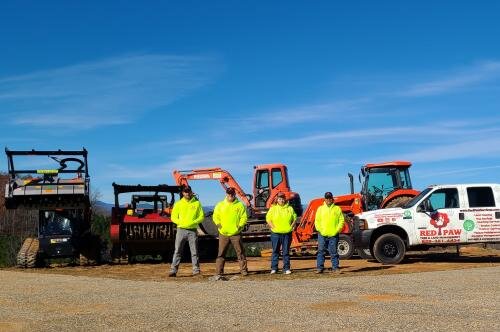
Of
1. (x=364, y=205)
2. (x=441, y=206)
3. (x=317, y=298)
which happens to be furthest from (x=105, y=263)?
(x=317, y=298)

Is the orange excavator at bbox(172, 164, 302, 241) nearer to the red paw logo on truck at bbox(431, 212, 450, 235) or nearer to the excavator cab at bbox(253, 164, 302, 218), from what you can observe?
the excavator cab at bbox(253, 164, 302, 218)

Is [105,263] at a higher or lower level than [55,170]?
lower

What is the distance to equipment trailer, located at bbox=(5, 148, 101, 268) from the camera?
1900 cm

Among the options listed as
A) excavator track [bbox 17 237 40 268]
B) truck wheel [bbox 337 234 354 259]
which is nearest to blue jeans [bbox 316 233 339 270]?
truck wheel [bbox 337 234 354 259]

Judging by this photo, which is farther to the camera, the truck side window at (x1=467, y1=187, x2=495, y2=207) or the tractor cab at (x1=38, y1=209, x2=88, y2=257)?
the tractor cab at (x1=38, y1=209, x2=88, y2=257)

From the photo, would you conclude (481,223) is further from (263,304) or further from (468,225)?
(263,304)

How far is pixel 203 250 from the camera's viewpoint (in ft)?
70.0

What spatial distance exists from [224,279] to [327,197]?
3.18 meters

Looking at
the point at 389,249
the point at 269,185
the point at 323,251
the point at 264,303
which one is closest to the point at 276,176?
the point at 269,185

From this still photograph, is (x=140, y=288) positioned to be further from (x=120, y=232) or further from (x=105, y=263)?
(x=105, y=263)

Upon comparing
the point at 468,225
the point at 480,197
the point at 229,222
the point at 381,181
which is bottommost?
the point at 468,225

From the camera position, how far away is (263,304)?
8805 millimetres

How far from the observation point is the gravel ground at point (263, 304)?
7277 mm

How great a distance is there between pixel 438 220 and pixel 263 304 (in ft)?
28.4
